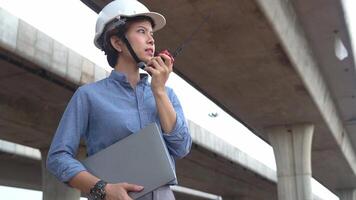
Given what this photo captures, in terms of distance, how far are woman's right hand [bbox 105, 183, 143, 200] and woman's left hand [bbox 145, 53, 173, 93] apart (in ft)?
1.48

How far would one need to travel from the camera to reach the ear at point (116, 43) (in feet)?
9.02

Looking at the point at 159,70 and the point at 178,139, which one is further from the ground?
the point at 159,70

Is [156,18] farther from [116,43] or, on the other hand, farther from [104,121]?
[104,121]

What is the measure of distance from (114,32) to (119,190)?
84 centimetres

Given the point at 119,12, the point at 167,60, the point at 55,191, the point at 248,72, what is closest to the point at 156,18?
the point at 119,12

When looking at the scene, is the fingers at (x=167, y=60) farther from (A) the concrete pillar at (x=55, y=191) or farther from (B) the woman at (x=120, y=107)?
(A) the concrete pillar at (x=55, y=191)

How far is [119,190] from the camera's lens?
7.48 feet

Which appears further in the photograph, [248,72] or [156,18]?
[248,72]

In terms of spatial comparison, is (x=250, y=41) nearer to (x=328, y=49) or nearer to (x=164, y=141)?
(x=328, y=49)

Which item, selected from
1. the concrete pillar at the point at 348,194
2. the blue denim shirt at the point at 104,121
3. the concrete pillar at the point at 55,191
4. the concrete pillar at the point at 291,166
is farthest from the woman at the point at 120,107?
the concrete pillar at the point at 348,194

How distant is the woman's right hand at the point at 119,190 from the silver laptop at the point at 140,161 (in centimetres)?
7

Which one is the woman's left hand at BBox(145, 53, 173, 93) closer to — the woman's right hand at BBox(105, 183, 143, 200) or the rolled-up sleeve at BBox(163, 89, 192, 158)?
the rolled-up sleeve at BBox(163, 89, 192, 158)

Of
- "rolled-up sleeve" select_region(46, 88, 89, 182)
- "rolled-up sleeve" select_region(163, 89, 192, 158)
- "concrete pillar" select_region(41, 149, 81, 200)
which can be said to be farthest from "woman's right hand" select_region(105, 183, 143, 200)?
Result: "concrete pillar" select_region(41, 149, 81, 200)

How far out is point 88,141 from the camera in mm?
2623
